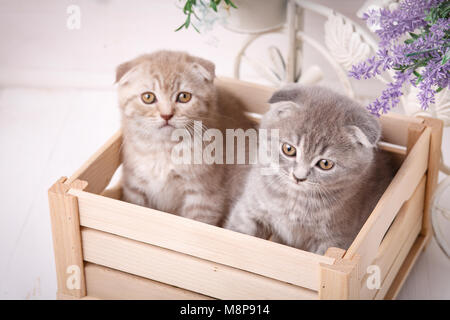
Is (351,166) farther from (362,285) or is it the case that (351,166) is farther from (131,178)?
(131,178)

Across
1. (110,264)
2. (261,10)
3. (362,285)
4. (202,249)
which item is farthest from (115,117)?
(362,285)

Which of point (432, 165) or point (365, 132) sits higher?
point (365, 132)

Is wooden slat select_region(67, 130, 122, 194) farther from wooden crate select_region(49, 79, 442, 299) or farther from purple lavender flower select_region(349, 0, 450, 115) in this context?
purple lavender flower select_region(349, 0, 450, 115)

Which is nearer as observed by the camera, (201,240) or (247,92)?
(201,240)

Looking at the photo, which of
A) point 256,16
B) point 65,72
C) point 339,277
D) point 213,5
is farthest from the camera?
point 65,72

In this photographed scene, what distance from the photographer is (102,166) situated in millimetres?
1869

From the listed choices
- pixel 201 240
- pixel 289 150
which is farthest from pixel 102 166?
pixel 289 150

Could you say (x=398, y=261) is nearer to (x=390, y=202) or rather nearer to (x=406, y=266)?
(x=406, y=266)

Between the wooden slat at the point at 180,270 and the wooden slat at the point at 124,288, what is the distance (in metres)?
0.02

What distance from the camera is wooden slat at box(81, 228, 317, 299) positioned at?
1.55 meters

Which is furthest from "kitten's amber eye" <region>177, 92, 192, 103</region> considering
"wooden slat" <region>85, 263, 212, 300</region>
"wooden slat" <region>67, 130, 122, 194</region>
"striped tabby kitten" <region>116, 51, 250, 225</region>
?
"wooden slat" <region>85, 263, 212, 300</region>

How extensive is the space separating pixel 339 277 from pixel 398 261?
0.51 metres

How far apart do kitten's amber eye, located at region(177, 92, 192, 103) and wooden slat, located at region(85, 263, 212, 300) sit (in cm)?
48
